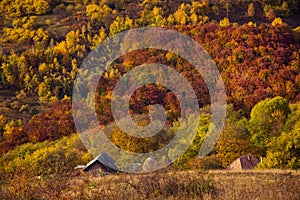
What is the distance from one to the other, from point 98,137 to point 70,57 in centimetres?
11149

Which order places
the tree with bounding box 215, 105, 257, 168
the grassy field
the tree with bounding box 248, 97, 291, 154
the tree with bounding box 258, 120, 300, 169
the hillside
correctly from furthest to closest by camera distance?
the tree with bounding box 248, 97, 291, 154 → the tree with bounding box 215, 105, 257, 168 → the tree with bounding box 258, 120, 300, 169 → the hillside → the grassy field

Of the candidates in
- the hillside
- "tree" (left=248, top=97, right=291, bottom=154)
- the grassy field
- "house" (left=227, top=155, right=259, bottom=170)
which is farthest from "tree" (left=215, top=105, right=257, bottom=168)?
the grassy field

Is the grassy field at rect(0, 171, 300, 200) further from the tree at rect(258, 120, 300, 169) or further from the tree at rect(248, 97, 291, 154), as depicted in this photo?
the tree at rect(248, 97, 291, 154)

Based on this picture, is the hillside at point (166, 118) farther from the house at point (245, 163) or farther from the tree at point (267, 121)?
the house at point (245, 163)

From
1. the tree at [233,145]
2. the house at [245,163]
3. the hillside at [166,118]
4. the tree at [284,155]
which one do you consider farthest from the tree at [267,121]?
the tree at [284,155]

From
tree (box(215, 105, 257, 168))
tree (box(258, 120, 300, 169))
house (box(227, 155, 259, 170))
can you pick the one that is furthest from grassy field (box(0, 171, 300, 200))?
tree (box(215, 105, 257, 168))

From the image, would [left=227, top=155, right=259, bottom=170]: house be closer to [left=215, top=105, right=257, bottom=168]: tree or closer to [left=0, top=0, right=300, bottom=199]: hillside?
[left=0, top=0, right=300, bottom=199]: hillside

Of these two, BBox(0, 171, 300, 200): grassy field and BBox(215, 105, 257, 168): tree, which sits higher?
BBox(0, 171, 300, 200): grassy field

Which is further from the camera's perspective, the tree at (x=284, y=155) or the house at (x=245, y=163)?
the house at (x=245, y=163)

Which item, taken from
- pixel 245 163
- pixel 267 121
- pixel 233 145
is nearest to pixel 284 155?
pixel 245 163

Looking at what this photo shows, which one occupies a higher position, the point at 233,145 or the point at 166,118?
the point at 233,145

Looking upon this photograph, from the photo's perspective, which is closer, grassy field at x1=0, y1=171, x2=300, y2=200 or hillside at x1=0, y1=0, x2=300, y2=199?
grassy field at x1=0, y1=171, x2=300, y2=200

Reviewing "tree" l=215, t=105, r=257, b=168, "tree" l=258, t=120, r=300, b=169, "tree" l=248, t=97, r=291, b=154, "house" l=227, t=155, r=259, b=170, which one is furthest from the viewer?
"tree" l=248, t=97, r=291, b=154

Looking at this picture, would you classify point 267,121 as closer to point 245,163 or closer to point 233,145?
point 233,145
